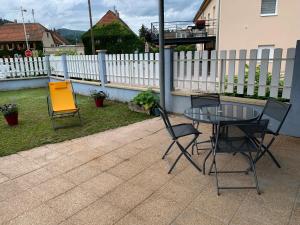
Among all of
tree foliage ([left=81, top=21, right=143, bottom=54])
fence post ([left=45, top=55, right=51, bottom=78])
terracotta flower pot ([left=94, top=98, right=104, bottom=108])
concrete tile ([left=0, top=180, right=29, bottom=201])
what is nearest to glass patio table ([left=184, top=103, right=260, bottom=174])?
concrete tile ([left=0, top=180, right=29, bottom=201])

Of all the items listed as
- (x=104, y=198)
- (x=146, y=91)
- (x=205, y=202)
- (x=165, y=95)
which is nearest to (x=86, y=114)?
(x=146, y=91)

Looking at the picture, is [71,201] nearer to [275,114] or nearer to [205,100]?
[205,100]

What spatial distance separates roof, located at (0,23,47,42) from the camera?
148 feet

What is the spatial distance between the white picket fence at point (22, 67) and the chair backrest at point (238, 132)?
1121cm

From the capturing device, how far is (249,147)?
9.07 feet

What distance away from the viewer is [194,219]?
230 cm

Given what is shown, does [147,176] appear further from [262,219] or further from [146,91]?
[146,91]

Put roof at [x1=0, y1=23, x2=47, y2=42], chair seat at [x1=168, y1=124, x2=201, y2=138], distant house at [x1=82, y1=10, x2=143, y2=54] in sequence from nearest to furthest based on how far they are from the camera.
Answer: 1. chair seat at [x1=168, y1=124, x2=201, y2=138]
2. distant house at [x1=82, y1=10, x2=143, y2=54]
3. roof at [x1=0, y1=23, x2=47, y2=42]

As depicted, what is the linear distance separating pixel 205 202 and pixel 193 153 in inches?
50.2

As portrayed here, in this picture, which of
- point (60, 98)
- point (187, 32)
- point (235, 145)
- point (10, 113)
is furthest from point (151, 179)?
point (187, 32)

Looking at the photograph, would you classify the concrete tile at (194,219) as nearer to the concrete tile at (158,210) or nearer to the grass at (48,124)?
the concrete tile at (158,210)

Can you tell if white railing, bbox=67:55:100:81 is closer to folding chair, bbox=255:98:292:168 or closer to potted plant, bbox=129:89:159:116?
potted plant, bbox=129:89:159:116

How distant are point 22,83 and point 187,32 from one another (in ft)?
39.5

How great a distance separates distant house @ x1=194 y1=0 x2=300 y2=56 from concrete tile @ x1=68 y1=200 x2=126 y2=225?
12.4 meters
